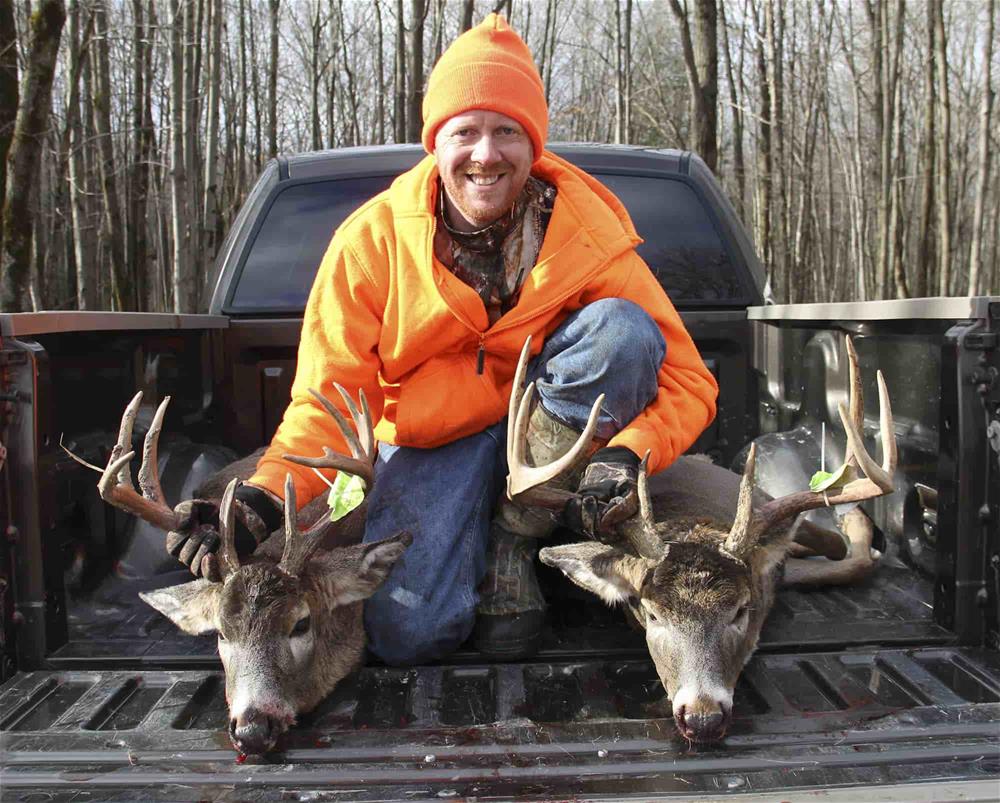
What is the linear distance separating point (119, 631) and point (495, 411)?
1.49m

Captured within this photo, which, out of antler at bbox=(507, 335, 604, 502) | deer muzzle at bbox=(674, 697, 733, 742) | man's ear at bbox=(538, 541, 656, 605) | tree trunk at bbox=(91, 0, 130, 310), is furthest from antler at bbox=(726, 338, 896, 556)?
tree trunk at bbox=(91, 0, 130, 310)

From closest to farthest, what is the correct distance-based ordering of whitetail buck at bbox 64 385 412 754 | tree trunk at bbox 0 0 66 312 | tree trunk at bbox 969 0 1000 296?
1. whitetail buck at bbox 64 385 412 754
2. tree trunk at bbox 0 0 66 312
3. tree trunk at bbox 969 0 1000 296

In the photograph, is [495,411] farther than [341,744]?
Yes

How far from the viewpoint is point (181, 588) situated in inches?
119

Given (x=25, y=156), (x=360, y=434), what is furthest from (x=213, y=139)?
(x=360, y=434)

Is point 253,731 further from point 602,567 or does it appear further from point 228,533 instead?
point 602,567

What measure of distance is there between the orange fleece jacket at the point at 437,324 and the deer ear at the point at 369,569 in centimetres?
32

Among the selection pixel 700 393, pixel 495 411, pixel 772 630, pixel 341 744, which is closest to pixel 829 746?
pixel 772 630

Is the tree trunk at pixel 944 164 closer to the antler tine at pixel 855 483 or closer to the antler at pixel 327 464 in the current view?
the antler tine at pixel 855 483

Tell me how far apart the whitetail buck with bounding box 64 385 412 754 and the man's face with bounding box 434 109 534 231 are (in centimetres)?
88

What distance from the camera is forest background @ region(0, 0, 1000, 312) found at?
10.5m

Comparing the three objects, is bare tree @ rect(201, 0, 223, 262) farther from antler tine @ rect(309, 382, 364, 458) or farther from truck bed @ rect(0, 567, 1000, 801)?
truck bed @ rect(0, 567, 1000, 801)

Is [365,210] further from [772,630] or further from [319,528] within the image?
[772,630]

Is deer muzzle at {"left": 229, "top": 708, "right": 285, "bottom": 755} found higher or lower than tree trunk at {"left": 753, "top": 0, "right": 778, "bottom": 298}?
lower
